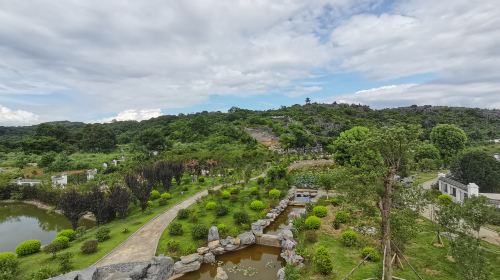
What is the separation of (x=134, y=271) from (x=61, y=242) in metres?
7.67

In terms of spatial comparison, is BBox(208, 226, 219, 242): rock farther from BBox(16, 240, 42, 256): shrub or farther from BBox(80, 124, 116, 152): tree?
BBox(80, 124, 116, 152): tree

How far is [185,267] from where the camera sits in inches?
667

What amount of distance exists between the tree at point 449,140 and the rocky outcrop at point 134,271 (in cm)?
4623

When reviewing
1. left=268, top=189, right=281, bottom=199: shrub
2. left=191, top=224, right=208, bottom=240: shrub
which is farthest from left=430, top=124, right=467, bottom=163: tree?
left=191, top=224, right=208, bottom=240: shrub

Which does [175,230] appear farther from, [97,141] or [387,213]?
[97,141]

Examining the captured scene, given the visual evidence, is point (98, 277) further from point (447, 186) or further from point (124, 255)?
point (447, 186)

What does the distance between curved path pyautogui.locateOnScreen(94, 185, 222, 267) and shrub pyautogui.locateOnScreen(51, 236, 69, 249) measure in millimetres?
3763

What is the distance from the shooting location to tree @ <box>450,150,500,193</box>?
26.7 meters

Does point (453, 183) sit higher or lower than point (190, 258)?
higher

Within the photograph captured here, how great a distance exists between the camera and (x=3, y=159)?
60.2 metres

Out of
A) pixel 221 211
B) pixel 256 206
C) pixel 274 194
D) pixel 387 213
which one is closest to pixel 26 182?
pixel 221 211

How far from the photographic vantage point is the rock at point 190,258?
17.2m

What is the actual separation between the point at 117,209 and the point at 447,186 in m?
31.9

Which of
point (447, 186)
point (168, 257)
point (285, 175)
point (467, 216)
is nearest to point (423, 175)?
point (447, 186)
